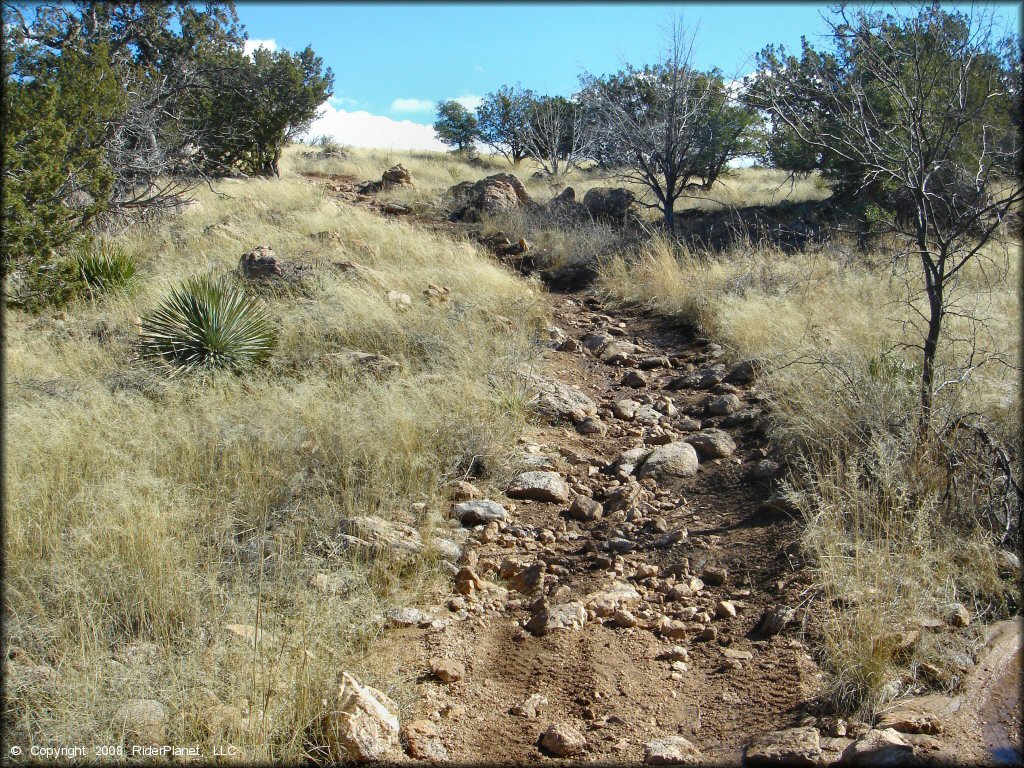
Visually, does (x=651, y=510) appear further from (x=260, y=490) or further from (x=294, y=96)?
(x=294, y=96)

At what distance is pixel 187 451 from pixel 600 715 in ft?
10.3

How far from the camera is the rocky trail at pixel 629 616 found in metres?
2.72

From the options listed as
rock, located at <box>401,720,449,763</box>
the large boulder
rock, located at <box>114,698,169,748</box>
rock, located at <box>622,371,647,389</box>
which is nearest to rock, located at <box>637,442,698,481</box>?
rock, located at <box>622,371,647,389</box>

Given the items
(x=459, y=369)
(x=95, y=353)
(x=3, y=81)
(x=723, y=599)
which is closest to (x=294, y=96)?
(x=3, y=81)

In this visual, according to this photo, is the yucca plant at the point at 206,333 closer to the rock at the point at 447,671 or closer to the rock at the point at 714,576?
the rock at the point at 447,671

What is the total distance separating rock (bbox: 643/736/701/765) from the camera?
2.61m

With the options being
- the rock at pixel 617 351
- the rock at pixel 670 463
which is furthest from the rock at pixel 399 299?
the rock at pixel 670 463

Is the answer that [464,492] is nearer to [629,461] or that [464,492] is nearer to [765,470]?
[629,461]

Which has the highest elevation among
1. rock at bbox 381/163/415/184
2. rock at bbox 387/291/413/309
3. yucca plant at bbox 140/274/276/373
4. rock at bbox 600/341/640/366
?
rock at bbox 381/163/415/184

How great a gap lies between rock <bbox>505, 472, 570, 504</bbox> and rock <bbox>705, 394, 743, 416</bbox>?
1.86m

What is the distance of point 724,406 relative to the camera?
604cm

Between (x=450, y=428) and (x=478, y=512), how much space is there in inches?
32.1

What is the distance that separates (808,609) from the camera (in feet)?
11.1

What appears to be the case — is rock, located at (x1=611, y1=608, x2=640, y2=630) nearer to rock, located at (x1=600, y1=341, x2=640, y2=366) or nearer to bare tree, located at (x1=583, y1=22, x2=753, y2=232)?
rock, located at (x1=600, y1=341, x2=640, y2=366)
